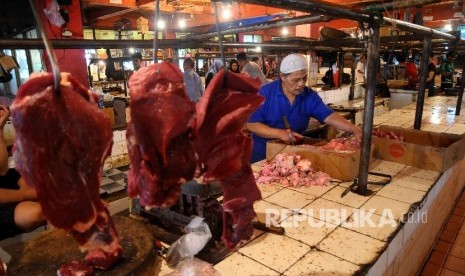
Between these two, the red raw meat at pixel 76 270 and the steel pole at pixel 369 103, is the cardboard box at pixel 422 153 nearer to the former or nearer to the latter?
the steel pole at pixel 369 103

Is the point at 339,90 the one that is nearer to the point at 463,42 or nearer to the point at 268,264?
the point at 463,42

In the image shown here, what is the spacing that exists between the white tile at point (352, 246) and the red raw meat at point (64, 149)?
155 cm

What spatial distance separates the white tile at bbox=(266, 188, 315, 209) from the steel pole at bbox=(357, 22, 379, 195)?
0.50 metres

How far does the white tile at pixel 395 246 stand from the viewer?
90.7 inches

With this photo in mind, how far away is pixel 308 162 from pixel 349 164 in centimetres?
40

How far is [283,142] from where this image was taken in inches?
151

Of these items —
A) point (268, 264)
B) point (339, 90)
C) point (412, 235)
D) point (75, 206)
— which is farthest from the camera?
point (339, 90)

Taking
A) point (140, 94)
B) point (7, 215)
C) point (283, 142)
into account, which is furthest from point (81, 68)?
point (140, 94)

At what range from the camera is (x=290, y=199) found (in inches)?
115

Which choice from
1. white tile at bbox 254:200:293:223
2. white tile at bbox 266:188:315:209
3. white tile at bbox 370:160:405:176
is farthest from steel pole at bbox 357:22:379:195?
white tile at bbox 254:200:293:223

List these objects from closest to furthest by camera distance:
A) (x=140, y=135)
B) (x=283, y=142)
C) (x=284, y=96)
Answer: (x=140, y=135) → (x=283, y=142) → (x=284, y=96)

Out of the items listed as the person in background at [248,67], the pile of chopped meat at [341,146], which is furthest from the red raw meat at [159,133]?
the person in background at [248,67]

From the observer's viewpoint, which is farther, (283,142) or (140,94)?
(283,142)

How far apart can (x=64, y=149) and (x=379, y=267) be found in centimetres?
207
